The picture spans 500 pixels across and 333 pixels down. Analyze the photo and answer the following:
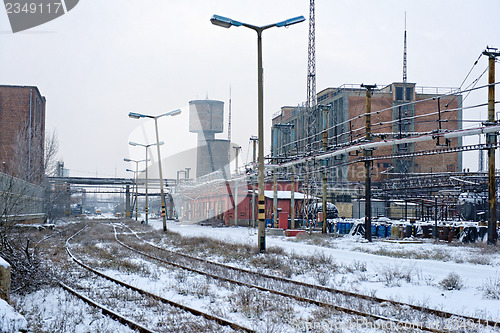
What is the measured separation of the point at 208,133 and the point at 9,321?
350 feet

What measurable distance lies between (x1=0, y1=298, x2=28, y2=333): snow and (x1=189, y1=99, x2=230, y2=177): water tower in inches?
3932

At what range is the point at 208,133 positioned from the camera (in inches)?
4429

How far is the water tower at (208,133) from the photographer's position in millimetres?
108312

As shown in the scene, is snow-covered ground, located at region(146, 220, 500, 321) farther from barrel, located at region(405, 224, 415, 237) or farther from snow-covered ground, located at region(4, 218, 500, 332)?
barrel, located at region(405, 224, 415, 237)

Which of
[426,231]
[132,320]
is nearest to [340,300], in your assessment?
[132,320]

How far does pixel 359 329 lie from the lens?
7398 millimetres

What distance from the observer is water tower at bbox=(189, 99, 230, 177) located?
4264 inches

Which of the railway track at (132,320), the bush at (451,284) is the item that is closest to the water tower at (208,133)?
the railway track at (132,320)

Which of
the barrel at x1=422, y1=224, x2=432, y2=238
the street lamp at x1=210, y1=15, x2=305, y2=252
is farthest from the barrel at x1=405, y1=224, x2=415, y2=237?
the street lamp at x1=210, y1=15, x2=305, y2=252

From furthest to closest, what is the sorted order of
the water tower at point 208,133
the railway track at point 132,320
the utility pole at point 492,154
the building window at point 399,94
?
1. the water tower at point 208,133
2. the building window at point 399,94
3. the utility pole at point 492,154
4. the railway track at point 132,320

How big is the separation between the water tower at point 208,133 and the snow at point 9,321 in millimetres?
99864

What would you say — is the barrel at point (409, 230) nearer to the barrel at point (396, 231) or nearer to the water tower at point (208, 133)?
the barrel at point (396, 231)

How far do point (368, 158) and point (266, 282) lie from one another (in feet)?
47.1

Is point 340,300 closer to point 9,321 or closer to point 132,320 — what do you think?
point 132,320
